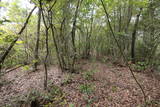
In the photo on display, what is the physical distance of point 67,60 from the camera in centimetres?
557

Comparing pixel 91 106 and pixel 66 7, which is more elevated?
pixel 66 7

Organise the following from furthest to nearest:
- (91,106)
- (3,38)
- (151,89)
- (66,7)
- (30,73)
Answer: (30,73) < (66,7) < (151,89) < (91,106) < (3,38)

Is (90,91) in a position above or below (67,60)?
below

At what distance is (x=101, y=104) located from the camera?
3391 mm

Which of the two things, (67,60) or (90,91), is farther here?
(67,60)

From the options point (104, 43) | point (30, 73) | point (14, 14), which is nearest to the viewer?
point (14, 14)

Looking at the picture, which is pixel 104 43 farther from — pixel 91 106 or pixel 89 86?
pixel 91 106

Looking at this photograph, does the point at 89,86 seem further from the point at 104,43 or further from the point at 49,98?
the point at 104,43

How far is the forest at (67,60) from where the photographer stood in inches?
135

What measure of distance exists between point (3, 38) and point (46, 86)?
2644 mm

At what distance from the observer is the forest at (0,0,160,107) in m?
3.43

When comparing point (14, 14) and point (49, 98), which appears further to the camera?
point (14, 14)

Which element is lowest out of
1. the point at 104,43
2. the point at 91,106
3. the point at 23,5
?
the point at 91,106

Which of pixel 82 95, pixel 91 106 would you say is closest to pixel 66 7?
pixel 82 95
